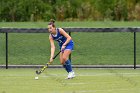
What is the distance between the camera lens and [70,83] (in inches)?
626

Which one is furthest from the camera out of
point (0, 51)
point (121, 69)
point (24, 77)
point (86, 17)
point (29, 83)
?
point (86, 17)

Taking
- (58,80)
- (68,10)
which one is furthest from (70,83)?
(68,10)

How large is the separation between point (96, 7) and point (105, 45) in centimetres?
1320

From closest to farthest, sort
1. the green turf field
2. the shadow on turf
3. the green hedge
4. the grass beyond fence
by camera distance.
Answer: the green turf field
the shadow on turf
the grass beyond fence
the green hedge

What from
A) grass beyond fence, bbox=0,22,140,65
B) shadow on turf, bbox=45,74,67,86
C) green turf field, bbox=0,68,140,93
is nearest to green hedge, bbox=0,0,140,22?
grass beyond fence, bbox=0,22,140,65

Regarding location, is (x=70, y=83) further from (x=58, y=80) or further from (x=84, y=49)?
(x=84, y=49)

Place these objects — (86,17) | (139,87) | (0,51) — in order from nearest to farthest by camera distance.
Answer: (139,87) < (0,51) < (86,17)

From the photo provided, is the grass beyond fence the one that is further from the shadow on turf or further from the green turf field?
the shadow on turf

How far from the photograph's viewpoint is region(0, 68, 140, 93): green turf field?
1421 cm

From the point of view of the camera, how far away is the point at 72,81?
54.1ft

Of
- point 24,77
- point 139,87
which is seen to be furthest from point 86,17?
point 139,87

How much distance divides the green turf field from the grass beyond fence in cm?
418

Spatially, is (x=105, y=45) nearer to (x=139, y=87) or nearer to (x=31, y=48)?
(x=31, y=48)

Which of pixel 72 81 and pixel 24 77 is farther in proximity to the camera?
pixel 24 77
